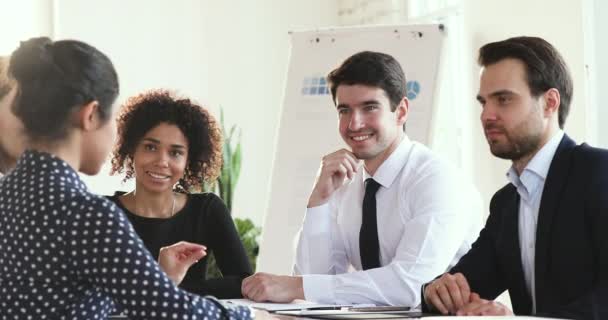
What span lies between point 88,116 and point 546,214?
1.12 m

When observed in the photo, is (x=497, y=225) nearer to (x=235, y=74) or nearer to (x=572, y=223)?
(x=572, y=223)

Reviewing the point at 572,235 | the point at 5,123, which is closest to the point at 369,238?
the point at 572,235

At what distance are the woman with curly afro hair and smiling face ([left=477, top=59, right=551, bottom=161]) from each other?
106 cm

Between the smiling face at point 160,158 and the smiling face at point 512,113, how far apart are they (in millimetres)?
1201

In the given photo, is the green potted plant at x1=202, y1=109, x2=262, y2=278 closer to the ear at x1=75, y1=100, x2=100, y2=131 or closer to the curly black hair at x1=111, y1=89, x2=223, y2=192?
the curly black hair at x1=111, y1=89, x2=223, y2=192

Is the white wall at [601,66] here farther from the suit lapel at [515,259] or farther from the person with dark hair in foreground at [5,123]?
the person with dark hair in foreground at [5,123]

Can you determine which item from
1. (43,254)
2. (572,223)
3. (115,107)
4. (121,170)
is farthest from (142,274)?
(121,170)

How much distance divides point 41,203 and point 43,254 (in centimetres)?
9

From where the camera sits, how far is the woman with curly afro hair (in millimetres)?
3250

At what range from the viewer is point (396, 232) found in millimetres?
3004

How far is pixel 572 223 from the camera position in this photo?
222 cm

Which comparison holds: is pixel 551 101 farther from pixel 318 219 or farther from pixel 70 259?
pixel 70 259

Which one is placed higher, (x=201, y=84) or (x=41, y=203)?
(x=201, y=84)

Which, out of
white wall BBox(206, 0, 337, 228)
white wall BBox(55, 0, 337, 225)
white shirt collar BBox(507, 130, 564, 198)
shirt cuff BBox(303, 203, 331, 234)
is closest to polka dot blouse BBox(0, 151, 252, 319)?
white shirt collar BBox(507, 130, 564, 198)
